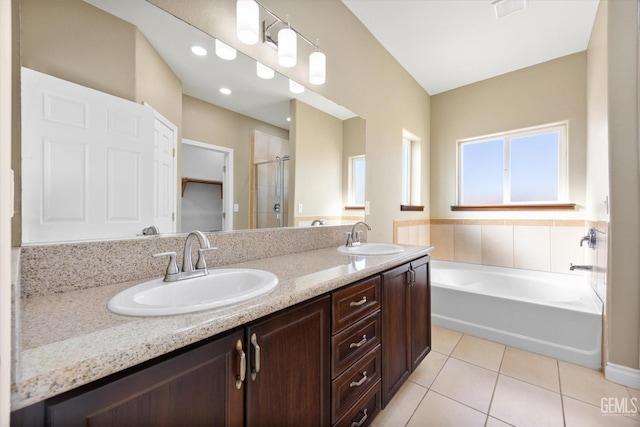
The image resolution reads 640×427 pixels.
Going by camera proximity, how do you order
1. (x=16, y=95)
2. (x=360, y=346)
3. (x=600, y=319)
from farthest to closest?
(x=600, y=319) < (x=360, y=346) < (x=16, y=95)

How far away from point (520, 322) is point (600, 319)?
449 millimetres

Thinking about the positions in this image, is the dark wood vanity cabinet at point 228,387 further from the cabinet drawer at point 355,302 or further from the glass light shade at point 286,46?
the glass light shade at point 286,46

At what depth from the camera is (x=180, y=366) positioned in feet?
1.98

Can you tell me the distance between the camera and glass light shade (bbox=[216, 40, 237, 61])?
1.26 metres

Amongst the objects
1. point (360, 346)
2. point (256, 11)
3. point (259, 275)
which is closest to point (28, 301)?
point (259, 275)

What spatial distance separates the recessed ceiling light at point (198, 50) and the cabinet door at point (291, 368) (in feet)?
3.92

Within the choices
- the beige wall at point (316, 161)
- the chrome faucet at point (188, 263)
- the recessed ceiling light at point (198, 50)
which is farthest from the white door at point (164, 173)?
the beige wall at point (316, 161)

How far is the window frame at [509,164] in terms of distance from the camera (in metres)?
2.63

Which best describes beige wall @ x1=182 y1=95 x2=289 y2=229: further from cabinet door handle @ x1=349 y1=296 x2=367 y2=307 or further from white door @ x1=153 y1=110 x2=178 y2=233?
cabinet door handle @ x1=349 y1=296 x2=367 y2=307

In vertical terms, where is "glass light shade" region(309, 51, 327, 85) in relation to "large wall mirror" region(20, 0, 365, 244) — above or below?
above

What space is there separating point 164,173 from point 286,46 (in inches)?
38.0

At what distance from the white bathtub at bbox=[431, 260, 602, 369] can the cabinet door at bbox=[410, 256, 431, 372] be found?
707 mm

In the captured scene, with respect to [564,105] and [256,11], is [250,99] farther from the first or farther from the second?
[564,105]

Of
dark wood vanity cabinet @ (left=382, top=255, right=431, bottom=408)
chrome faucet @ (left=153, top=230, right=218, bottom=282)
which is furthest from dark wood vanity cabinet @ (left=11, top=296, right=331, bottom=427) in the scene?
dark wood vanity cabinet @ (left=382, top=255, right=431, bottom=408)
